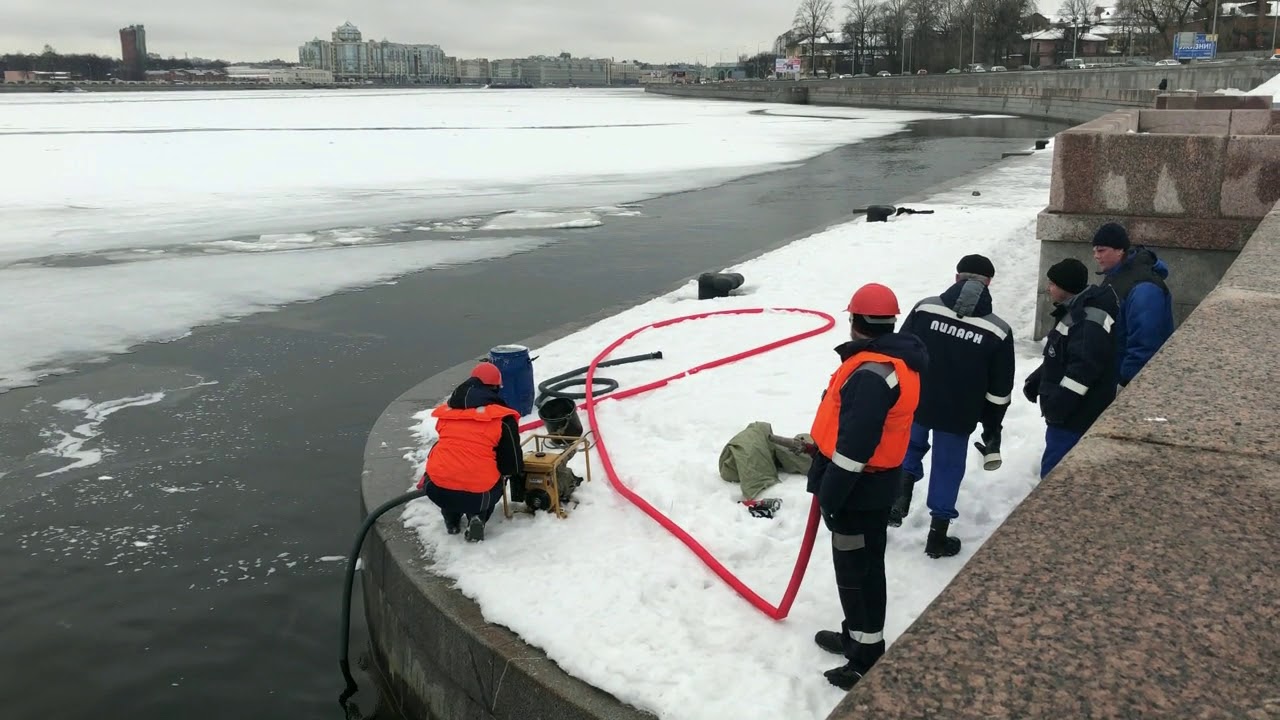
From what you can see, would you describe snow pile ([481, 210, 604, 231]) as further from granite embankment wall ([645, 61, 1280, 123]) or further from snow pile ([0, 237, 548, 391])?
granite embankment wall ([645, 61, 1280, 123])

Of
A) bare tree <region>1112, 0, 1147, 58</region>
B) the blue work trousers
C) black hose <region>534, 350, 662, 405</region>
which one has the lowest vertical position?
black hose <region>534, 350, 662, 405</region>

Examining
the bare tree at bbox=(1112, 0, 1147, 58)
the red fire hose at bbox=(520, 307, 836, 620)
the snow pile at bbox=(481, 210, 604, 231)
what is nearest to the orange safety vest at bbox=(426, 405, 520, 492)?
the red fire hose at bbox=(520, 307, 836, 620)

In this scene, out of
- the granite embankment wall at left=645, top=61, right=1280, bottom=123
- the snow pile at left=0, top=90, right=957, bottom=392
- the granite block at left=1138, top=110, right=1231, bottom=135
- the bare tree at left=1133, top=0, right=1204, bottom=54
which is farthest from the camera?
the bare tree at left=1133, top=0, right=1204, bottom=54

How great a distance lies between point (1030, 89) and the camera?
74.2 m

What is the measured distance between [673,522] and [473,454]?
1225 mm

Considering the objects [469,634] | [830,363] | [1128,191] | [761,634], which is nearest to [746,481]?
[761,634]

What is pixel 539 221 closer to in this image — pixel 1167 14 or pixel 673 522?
pixel 673 522

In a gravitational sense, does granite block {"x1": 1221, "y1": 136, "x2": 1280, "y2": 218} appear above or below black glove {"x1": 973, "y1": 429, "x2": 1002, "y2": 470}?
above

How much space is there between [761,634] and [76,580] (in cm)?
493

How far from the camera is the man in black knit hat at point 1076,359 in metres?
5.07

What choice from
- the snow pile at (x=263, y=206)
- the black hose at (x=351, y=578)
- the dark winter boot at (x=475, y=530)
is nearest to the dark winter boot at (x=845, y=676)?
the dark winter boot at (x=475, y=530)

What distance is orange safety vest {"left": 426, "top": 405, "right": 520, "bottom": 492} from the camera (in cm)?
562

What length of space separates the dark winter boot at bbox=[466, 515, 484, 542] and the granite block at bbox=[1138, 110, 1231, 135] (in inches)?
401

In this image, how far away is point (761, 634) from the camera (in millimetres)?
4738
